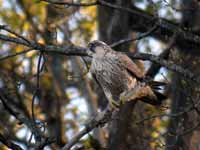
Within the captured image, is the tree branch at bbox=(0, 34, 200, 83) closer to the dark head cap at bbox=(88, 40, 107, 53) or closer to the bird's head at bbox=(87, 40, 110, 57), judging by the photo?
the bird's head at bbox=(87, 40, 110, 57)

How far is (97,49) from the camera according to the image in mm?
8406

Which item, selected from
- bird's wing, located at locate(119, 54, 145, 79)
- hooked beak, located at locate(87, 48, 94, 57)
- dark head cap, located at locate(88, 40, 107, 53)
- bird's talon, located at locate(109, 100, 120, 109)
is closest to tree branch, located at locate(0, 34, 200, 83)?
hooked beak, located at locate(87, 48, 94, 57)

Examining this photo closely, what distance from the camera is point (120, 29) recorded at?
1069 cm

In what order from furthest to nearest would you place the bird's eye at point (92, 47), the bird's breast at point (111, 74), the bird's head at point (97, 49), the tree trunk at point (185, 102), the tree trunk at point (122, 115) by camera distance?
the tree trunk at point (122, 115) → the bird's eye at point (92, 47) → the bird's head at point (97, 49) → the bird's breast at point (111, 74) → the tree trunk at point (185, 102)

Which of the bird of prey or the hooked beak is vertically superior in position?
the hooked beak

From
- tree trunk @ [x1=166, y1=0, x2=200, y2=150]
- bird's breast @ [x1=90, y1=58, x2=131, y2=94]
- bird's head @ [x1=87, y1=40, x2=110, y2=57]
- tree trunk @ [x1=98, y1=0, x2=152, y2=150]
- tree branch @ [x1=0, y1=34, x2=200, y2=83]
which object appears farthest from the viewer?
tree trunk @ [x1=98, y1=0, x2=152, y2=150]

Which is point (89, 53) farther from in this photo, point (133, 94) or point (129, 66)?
point (133, 94)

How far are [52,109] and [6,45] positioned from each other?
1762 millimetres

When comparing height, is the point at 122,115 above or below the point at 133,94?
below

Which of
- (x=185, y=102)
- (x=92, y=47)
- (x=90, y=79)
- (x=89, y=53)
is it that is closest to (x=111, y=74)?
(x=89, y=53)

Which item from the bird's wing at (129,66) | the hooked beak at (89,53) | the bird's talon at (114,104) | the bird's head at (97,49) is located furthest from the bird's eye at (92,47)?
the bird's talon at (114,104)

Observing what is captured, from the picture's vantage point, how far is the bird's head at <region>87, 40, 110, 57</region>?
27.2 feet

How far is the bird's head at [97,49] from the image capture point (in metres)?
8.28

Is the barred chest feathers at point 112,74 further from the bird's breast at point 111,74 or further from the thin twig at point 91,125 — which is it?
the thin twig at point 91,125
